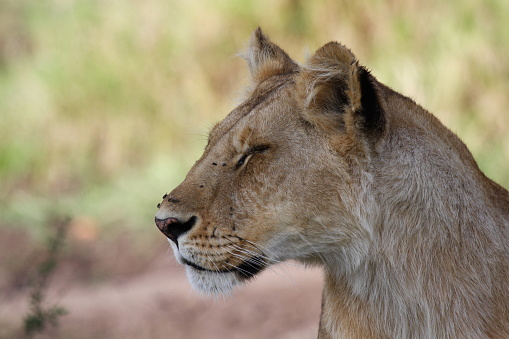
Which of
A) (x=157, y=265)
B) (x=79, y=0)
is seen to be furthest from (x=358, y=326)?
(x=79, y=0)

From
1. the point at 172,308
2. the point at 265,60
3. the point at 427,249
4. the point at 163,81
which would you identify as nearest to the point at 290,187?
the point at 427,249

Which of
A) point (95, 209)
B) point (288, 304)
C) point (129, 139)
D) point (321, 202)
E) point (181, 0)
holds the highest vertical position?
point (181, 0)

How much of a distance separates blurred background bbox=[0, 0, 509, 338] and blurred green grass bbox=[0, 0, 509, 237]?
0.04 ft

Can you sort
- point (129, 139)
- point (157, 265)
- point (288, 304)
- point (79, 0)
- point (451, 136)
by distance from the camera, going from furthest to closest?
point (79, 0)
point (129, 139)
point (157, 265)
point (288, 304)
point (451, 136)

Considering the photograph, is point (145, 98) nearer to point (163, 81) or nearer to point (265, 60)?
point (163, 81)

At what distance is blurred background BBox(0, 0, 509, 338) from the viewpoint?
751 cm

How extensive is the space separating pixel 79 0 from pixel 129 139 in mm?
1908

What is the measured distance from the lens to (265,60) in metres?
3.56

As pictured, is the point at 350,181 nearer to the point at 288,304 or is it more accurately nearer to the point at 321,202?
the point at 321,202

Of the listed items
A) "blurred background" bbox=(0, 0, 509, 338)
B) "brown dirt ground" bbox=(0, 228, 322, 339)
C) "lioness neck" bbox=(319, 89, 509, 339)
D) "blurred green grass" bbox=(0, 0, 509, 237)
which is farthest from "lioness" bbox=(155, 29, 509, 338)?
"blurred green grass" bbox=(0, 0, 509, 237)

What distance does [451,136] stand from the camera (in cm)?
309

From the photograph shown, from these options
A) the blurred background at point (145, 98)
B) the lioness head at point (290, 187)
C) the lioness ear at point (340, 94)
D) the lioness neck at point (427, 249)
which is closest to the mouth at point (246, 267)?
the lioness head at point (290, 187)

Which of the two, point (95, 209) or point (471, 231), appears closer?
point (471, 231)

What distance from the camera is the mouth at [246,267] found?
2.95 m
